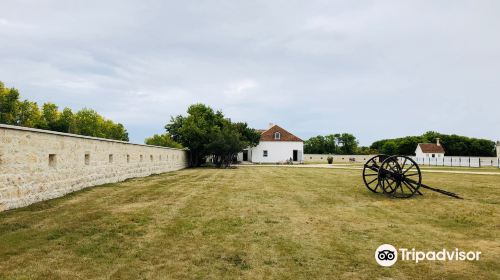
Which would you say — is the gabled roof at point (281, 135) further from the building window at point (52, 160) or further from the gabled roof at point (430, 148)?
the building window at point (52, 160)

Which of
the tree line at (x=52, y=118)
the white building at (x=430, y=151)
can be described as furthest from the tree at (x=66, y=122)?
the white building at (x=430, y=151)

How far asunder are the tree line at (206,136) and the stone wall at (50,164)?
53.1 feet

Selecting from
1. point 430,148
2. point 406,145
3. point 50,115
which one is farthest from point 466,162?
point 50,115

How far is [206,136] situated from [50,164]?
79.4 feet

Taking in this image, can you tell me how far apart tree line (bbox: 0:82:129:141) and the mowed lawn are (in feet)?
170

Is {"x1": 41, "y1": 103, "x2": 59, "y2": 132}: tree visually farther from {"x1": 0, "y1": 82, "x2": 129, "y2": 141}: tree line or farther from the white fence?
the white fence

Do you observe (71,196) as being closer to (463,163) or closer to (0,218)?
(0,218)

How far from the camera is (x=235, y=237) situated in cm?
662

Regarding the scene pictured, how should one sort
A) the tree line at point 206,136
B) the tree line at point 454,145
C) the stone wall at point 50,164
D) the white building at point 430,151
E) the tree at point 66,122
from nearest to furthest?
1. the stone wall at point 50,164
2. the tree line at point 206,136
3. the tree at point 66,122
4. the white building at point 430,151
5. the tree line at point 454,145

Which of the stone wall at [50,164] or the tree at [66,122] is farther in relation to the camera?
the tree at [66,122]

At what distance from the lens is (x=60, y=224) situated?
725cm

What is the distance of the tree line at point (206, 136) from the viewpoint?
33.4 meters

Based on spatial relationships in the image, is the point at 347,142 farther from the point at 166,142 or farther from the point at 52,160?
the point at 52,160

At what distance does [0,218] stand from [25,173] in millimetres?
1781
